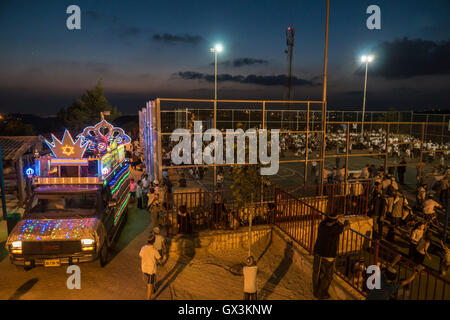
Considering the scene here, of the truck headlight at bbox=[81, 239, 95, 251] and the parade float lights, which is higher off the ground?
the parade float lights

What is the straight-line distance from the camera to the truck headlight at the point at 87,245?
7008 mm

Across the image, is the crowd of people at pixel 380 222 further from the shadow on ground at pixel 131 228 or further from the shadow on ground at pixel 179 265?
the shadow on ground at pixel 131 228

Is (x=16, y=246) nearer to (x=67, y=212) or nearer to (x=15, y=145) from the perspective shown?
(x=67, y=212)

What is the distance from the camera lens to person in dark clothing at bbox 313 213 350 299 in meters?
6.11

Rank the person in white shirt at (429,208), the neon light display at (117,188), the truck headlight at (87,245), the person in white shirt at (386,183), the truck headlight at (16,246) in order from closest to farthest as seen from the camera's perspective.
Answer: the truck headlight at (16,246)
the truck headlight at (87,245)
the neon light display at (117,188)
the person in white shirt at (429,208)
the person in white shirt at (386,183)

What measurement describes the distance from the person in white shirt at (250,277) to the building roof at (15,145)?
11076 mm

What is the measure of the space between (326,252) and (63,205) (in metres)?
6.79

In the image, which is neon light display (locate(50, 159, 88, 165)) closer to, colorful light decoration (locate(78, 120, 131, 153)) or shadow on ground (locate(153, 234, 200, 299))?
colorful light decoration (locate(78, 120, 131, 153))

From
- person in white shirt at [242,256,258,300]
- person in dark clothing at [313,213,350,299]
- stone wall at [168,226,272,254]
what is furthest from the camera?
stone wall at [168,226,272,254]

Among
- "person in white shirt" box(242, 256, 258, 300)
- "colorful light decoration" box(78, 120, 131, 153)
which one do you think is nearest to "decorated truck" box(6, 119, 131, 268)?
"colorful light decoration" box(78, 120, 131, 153)

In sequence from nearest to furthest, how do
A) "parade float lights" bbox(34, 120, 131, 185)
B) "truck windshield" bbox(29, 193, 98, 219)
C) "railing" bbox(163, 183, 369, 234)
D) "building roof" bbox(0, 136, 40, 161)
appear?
"truck windshield" bbox(29, 193, 98, 219)
"parade float lights" bbox(34, 120, 131, 185)
"railing" bbox(163, 183, 369, 234)
"building roof" bbox(0, 136, 40, 161)

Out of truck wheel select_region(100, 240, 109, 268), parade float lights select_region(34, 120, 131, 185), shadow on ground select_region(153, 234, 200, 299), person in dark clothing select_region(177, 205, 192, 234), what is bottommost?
shadow on ground select_region(153, 234, 200, 299)

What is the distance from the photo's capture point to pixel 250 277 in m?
6.02

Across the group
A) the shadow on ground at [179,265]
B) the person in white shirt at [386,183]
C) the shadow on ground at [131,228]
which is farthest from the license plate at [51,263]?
the person in white shirt at [386,183]
